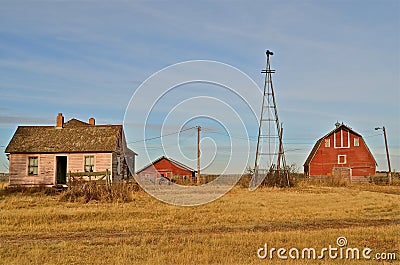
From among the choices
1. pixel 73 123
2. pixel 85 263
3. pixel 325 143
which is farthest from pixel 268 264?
pixel 325 143

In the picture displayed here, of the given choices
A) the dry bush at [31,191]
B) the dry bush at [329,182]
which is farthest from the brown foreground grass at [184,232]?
the dry bush at [329,182]

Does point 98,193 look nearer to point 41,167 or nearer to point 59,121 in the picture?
point 41,167

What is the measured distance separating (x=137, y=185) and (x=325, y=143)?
111 ft

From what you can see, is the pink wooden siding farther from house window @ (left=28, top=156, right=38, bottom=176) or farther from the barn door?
the barn door

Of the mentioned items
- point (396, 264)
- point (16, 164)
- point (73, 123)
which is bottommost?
point (396, 264)

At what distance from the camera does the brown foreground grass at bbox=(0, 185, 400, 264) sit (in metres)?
9.71

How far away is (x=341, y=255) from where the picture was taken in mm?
9867

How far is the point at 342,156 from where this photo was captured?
5706 cm

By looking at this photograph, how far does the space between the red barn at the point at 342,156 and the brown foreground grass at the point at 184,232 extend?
37598mm

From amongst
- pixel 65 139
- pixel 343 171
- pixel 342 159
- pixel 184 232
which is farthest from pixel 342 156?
pixel 184 232

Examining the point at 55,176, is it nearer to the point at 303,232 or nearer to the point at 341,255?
the point at 303,232

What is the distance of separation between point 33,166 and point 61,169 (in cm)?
235

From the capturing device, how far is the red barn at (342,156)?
5631 cm

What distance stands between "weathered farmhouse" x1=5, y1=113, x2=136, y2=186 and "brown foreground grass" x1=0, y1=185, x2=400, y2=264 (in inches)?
554
